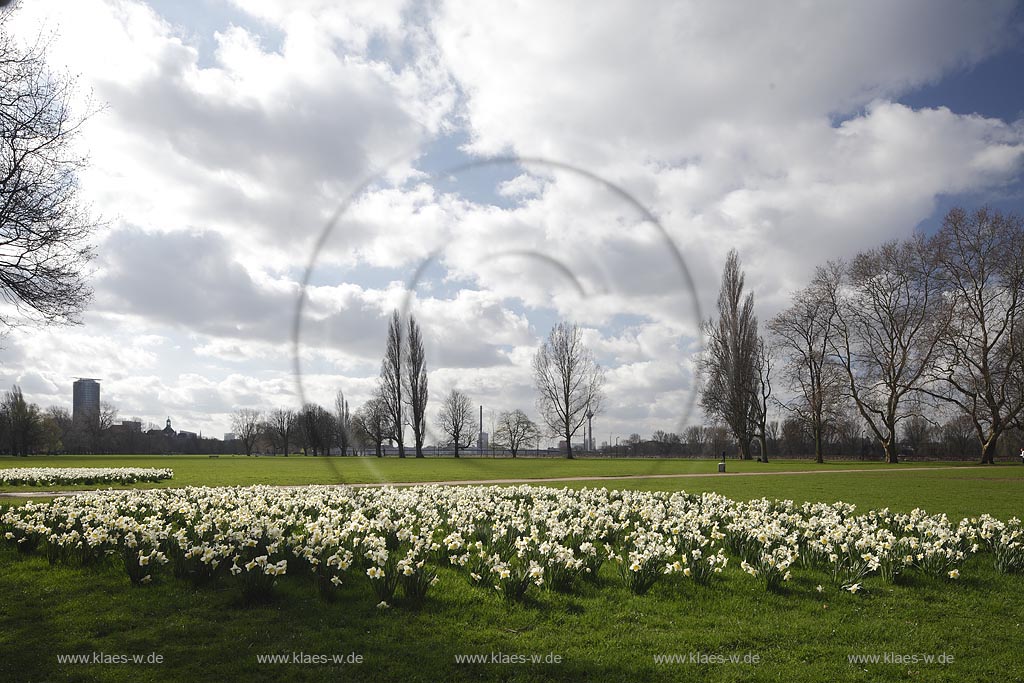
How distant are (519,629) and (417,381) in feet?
134

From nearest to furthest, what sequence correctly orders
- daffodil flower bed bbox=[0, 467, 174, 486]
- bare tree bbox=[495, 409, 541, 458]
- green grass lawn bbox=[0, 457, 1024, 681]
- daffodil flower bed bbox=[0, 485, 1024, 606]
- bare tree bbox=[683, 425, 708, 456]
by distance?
green grass lawn bbox=[0, 457, 1024, 681], daffodil flower bed bbox=[0, 485, 1024, 606], daffodil flower bed bbox=[0, 467, 174, 486], bare tree bbox=[683, 425, 708, 456], bare tree bbox=[495, 409, 541, 458]

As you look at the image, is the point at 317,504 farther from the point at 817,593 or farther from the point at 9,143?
the point at 9,143

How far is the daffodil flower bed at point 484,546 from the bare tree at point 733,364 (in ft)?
107

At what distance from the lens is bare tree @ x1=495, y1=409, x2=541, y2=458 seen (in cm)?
7644

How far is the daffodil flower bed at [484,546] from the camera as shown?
265 inches

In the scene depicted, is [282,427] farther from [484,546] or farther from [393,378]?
[484,546]

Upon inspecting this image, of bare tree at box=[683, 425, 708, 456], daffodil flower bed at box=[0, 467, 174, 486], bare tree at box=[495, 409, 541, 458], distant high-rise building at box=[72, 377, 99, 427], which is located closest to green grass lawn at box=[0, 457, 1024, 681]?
daffodil flower bed at box=[0, 467, 174, 486]

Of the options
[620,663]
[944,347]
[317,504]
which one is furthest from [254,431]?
[620,663]

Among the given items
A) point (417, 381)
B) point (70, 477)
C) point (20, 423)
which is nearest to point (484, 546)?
point (70, 477)

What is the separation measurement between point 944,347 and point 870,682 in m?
48.4

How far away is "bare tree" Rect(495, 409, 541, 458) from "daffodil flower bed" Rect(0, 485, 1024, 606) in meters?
65.7

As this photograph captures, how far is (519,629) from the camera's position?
561cm

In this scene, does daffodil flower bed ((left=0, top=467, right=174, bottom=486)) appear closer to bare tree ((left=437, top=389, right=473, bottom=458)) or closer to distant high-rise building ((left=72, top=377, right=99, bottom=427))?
bare tree ((left=437, top=389, right=473, bottom=458))

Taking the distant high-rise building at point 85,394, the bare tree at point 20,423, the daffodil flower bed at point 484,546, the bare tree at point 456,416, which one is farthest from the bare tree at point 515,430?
the distant high-rise building at point 85,394
